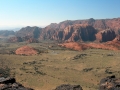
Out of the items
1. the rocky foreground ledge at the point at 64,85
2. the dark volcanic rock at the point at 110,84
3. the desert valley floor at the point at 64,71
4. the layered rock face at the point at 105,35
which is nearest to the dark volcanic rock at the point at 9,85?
the rocky foreground ledge at the point at 64,85

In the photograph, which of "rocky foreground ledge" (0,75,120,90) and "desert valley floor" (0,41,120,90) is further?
"desert valley floor" (0,41,120,90)

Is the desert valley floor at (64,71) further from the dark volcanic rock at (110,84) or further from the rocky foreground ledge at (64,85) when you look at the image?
the rocky foreground ledge at (64,85)

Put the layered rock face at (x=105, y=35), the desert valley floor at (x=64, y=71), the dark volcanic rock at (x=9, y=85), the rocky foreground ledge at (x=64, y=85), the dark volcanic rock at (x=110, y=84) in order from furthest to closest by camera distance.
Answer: the layered rock face at (x=105, y=35) → the desert valley floor at (x=64, y=71) → the dark volcanic rock at (x=110, y=84) → the rocky foreground ledge at (x=64, y=85) → the dark volcanic rock at (x=9, y=85)

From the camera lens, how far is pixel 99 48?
131 meters

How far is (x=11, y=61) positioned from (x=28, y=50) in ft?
94.3

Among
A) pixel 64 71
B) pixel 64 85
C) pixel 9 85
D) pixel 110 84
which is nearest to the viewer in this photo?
pixel 9 85

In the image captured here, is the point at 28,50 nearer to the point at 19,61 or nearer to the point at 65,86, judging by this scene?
the point at 19,61

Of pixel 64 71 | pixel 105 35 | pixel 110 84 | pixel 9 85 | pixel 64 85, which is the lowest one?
pixel 64 71

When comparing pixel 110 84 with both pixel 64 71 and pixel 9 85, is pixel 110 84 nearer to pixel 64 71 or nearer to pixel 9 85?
pixel 9 85

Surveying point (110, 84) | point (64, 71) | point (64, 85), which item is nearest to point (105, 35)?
point (64, 71)

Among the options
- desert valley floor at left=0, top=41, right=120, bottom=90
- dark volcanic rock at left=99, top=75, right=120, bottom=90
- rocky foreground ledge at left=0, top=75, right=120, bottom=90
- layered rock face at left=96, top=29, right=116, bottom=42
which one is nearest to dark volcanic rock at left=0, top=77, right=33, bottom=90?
rocky foreground ledge at left=0, top=75, right=120, bottom=90

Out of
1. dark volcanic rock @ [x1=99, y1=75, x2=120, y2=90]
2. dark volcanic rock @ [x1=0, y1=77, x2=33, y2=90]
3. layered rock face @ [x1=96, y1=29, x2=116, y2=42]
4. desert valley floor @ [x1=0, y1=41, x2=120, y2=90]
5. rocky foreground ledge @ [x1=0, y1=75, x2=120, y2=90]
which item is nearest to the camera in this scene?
dark volcanic rock @ [x1=0, y1=77, x2=33, y2=90]

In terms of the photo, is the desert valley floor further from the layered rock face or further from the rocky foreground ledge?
the layered rock face

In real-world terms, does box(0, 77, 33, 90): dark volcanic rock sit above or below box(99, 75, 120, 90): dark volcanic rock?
above
